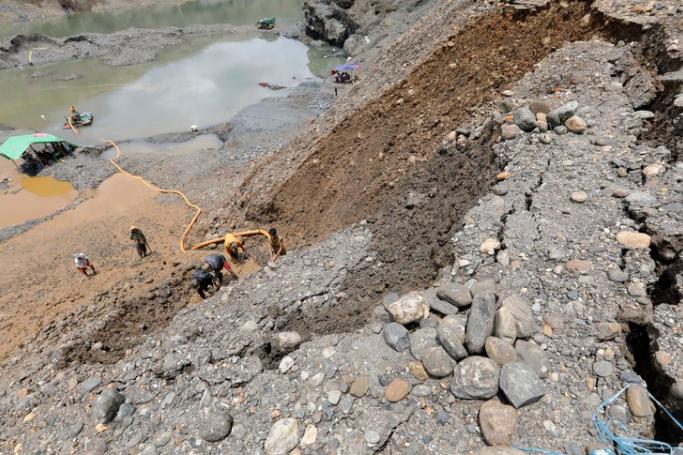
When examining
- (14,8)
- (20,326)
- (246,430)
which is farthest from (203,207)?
(14,8)

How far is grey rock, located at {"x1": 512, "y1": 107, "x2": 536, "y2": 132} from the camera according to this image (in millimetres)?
5773

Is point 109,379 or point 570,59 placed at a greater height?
point 570,59

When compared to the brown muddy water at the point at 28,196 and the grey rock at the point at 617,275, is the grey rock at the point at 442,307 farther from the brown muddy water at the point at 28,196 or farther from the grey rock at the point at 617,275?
the brown muddy water at the point at 28,196

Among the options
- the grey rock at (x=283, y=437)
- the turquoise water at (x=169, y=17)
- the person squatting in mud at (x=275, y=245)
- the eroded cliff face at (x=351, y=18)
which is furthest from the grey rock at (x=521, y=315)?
the turquoise water at (x=169, y=17)

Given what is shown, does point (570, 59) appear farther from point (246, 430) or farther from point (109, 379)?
point (109, 379)

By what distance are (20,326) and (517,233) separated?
10.2m

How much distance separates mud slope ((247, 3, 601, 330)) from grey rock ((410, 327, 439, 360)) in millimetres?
1037

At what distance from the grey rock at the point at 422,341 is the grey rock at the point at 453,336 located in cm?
9

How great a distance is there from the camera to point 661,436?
2668mm

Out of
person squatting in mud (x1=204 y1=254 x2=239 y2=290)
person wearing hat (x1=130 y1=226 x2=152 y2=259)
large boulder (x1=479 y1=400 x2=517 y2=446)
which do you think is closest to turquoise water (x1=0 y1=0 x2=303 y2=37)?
person wearing hat (x1=130 y1=226 x2=152 y2=259)

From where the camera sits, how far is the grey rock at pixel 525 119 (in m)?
5.77

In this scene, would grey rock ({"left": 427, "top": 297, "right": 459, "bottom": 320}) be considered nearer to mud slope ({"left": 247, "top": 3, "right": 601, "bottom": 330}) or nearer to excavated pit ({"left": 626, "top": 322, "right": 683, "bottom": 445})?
mud slope ({"left": 247, "top": 3, "right": 601, "bottom": 330})

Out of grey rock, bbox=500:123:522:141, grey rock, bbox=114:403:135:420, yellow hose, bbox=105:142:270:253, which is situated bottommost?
yellow hose, bbox=105:142:270:253

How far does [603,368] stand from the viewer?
116 inches
